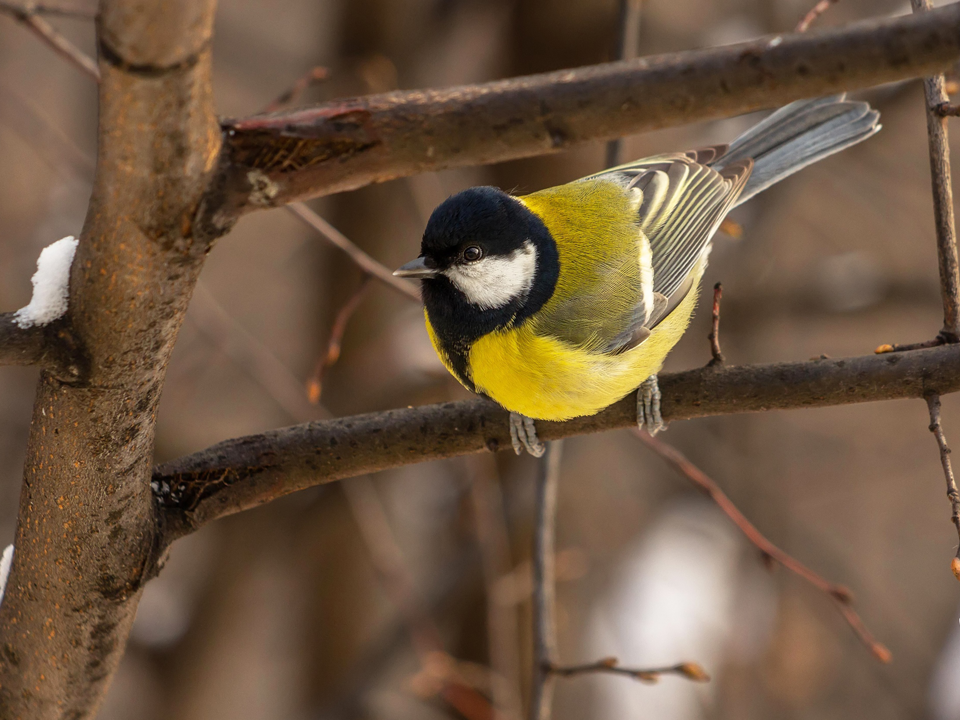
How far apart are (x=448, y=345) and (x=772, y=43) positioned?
1.27 m

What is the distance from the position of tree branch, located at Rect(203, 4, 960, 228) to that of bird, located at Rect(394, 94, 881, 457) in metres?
0.84

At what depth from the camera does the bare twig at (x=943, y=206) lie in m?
1.53

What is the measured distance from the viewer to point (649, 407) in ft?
6.25

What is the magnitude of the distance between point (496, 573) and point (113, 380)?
2.11 m

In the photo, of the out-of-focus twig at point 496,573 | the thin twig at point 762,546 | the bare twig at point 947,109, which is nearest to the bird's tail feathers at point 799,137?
the bare twig at point 947,109

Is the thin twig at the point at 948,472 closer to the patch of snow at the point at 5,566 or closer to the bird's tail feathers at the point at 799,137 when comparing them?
the bird's tail feathers at the point at 799,137

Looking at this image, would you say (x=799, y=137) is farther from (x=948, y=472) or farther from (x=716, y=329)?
(x=948, y=472)

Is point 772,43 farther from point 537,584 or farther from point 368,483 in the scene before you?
point 368,483

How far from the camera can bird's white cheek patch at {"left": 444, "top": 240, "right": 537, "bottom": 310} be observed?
212cm

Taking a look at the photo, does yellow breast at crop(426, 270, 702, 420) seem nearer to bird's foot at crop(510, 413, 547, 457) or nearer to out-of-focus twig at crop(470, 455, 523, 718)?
bird's foot at crop(510, 413, 547, 457)

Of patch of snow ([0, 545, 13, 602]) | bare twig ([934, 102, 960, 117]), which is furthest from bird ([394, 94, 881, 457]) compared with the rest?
patch of snow ([0, 545, 13, 602])

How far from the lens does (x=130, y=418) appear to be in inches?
50.6

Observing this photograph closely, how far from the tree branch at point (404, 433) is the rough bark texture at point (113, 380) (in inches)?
5.1

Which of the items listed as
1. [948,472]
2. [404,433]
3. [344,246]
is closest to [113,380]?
[404,433]
